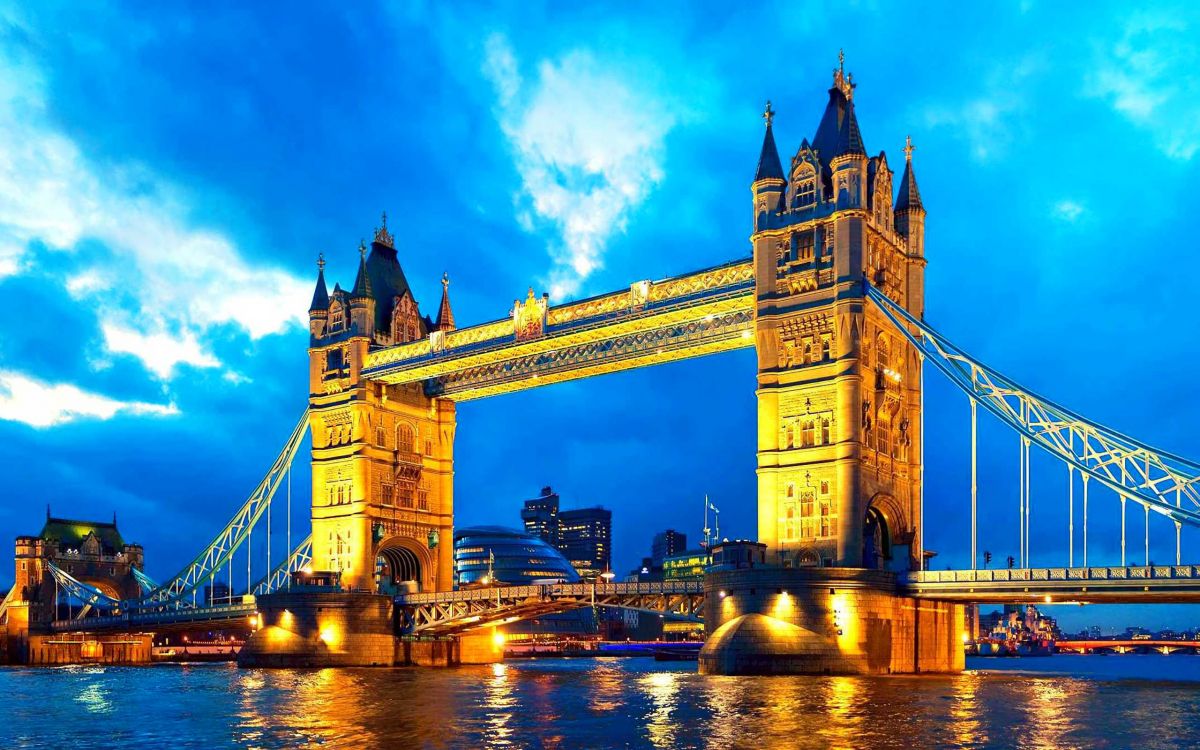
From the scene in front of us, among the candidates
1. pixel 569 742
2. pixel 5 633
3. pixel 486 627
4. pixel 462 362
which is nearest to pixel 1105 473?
pixel 569 742

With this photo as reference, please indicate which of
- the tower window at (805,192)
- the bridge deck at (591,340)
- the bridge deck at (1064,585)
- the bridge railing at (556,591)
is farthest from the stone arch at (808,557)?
the tower window at (805,192)

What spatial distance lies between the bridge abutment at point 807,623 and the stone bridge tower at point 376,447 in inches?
1262

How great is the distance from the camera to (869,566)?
63562 millimetres

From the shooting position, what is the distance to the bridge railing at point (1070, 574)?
185 ft

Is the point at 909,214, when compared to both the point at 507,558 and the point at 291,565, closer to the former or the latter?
the point at 291,565

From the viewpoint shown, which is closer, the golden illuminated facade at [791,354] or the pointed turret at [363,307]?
the golden illuminated facade at [791,354]

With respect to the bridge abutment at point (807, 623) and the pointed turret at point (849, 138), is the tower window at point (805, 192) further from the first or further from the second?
the bridge abutment at point (807, 623)

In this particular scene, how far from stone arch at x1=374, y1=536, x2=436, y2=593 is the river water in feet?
79.3

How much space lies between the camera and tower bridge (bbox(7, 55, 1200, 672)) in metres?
60.7

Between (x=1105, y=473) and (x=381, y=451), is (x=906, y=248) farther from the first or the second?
(x=381, y=451)

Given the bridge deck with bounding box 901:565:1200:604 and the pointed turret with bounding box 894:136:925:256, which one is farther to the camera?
the pointed turret with bounding box 894:136:925:256

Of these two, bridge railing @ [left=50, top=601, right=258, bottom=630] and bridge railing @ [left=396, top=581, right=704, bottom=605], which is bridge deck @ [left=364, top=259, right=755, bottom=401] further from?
bridge railing @ [left=50, top=601, right=258, bottom=630]

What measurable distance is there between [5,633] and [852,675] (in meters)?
88.9

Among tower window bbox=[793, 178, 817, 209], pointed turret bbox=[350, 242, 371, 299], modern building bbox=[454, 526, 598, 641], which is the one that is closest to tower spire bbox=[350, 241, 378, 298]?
→ pointed turret bbox=[350, 242, 371, 299]
